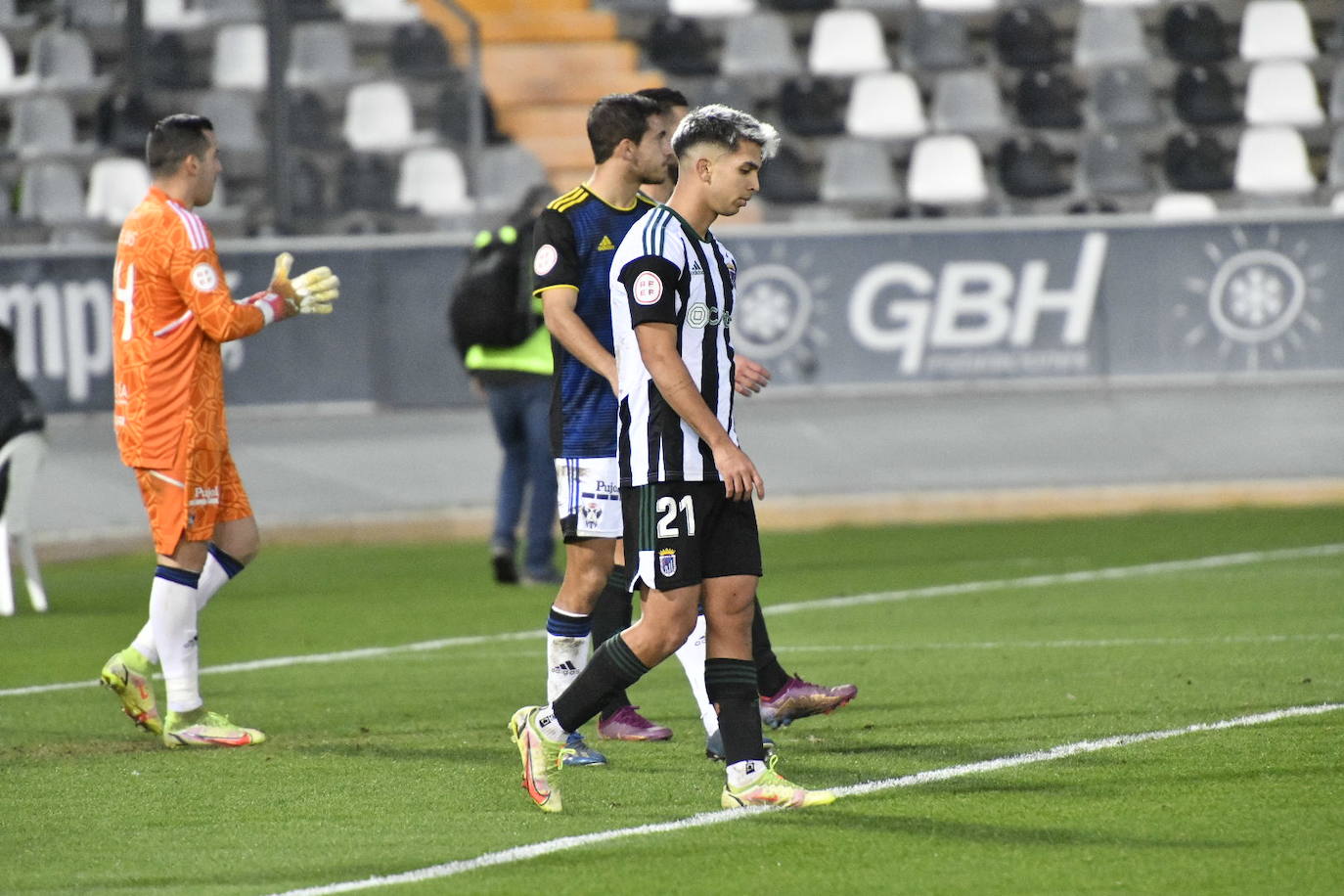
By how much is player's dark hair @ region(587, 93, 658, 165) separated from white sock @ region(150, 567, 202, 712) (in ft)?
6.82

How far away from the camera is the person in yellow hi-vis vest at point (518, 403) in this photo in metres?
12.0

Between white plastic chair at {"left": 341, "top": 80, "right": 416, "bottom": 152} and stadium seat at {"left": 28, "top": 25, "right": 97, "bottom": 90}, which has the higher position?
stadium seat at {"left": 28, "top": 25, "right": 97, "bottom": 90}

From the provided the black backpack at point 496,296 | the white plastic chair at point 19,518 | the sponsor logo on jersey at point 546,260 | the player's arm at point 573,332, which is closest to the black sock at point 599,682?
the player's arm at point 573,332

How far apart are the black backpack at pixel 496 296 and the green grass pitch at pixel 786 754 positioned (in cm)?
145

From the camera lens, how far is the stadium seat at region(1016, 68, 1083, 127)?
63.7 feet

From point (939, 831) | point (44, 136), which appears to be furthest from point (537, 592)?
point (44, 136)

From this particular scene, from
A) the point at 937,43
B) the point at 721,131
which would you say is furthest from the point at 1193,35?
the point at 721,131

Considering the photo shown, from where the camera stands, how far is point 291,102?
16.3 meters

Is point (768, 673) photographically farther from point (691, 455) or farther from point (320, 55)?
point (320, 55)

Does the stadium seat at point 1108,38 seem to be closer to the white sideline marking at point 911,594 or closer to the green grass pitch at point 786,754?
the white sideline marking at point 911,594

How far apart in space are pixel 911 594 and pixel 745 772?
5803mm

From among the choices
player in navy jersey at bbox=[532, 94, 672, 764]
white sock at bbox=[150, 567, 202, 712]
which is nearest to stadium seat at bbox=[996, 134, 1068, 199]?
player in navy jersey at bbox=[532, 94, 672, 764]

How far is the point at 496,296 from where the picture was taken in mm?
11789

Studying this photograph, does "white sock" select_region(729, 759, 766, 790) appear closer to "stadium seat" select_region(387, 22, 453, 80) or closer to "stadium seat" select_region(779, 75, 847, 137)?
"stadium seat" select_region(387, 22, 453, 80)
